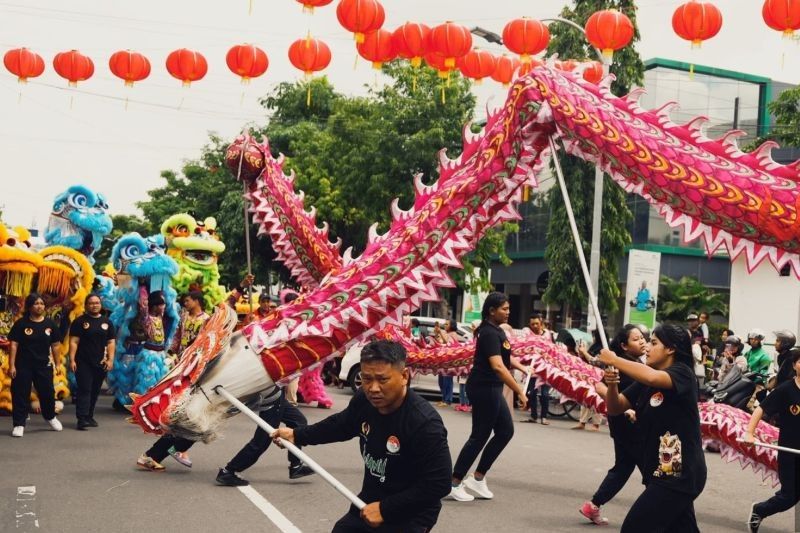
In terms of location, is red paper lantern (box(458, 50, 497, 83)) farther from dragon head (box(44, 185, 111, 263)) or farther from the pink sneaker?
the pink sneaker

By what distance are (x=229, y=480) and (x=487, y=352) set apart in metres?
2.32

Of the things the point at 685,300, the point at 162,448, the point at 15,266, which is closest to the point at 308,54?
the point at 15,266

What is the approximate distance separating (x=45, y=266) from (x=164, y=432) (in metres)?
6.98

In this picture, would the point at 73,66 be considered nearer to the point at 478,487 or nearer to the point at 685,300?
the point at 478,487

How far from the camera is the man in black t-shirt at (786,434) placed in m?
6.65

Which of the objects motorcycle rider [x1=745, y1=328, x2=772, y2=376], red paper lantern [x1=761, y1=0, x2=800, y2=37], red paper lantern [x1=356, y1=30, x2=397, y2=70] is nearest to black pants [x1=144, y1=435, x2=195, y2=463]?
red paper lantern [x1=356, y1=30, x2=397, y2=70]

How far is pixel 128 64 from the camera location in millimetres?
12469

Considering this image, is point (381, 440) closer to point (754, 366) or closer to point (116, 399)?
point (116, 399)

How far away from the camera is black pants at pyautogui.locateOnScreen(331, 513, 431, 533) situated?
12.6 ft

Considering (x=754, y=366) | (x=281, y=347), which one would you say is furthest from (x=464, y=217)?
(x=754, y=366)

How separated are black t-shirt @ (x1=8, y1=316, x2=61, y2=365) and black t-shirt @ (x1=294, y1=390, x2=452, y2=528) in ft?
23.6

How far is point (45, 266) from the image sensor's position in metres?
11.7

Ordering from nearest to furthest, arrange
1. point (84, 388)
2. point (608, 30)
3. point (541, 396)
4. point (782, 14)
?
point (782, 14) < point (84, 388) < point (608, 30) < point (541, 396)

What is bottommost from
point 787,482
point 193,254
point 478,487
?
point 478,487
